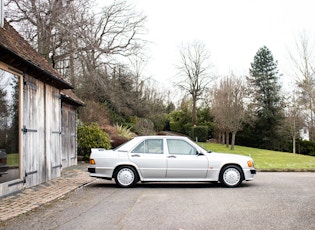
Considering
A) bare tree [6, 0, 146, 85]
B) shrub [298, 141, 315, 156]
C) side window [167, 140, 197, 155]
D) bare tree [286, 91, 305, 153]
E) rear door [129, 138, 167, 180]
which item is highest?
bare tree [6, 0, 146, 85]

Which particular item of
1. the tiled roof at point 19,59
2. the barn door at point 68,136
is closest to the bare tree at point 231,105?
the barn door at point 68,136

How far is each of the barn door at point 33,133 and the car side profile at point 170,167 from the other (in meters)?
1.57

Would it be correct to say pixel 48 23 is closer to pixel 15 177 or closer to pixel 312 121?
pixel 15 177

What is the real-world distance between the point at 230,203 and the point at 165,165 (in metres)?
3.25

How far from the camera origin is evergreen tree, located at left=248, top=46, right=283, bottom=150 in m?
50.3

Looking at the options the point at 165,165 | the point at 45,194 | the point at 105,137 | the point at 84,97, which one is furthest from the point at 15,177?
the point at 84,97

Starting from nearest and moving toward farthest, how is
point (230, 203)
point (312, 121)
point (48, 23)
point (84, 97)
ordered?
1. point (230, 203)
2. point (48, 23)
3. point (84, 97)
4. point (312, 121)

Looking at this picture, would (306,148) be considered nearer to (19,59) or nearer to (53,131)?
(53,131)

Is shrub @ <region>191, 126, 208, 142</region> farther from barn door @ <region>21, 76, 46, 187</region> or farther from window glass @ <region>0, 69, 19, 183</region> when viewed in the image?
window glass @ <region>0, 69, 19, 183</region>

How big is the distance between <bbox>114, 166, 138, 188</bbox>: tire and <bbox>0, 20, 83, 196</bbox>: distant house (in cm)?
233

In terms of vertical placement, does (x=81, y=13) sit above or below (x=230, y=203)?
above

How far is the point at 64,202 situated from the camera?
8.68 m

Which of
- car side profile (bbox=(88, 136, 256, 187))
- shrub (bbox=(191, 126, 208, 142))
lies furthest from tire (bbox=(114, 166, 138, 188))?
shrub (bbox=(191, 126, 208, 142))

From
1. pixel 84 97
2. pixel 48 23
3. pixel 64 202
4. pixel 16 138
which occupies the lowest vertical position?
pixel 64 202
